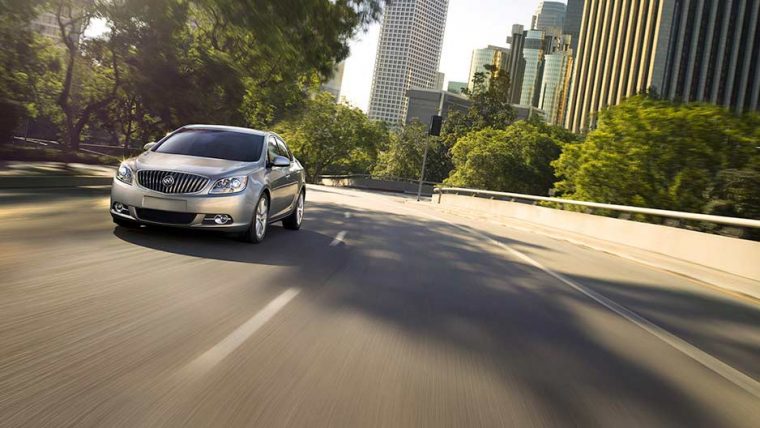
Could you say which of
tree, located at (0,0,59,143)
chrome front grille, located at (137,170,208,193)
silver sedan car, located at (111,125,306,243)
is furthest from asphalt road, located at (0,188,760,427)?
tree, located at (0,0,59,143)

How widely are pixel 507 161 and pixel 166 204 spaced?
168 feet

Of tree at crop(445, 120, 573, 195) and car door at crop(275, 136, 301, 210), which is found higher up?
tree at crop(445, 120, 573, 195)

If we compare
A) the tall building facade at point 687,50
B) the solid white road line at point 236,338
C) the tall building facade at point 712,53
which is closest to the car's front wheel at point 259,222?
the solid white road line at point 236,338

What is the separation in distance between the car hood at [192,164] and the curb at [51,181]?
6.53 meters

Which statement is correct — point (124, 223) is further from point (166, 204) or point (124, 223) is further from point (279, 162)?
point (279, 162)

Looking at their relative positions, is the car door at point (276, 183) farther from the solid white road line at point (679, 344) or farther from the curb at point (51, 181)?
the curb at point (51, 181)

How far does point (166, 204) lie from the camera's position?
812 cm

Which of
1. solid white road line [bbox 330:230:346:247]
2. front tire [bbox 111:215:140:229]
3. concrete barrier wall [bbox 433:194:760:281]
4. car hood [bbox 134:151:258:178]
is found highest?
car hood [bbox 134:151:258:178]

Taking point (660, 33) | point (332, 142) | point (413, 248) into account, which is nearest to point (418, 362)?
point (413, 248)

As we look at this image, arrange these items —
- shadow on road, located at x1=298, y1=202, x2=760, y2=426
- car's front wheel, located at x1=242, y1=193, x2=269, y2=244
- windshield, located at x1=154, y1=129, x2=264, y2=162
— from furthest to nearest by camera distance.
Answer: windshield, located at x1=154, y1=129, x2=264, y2=162 < car's front wheel, located at x1=242, y1=193, x2=269, y2=244 < shadow on road, located at x1=298, y1=202, x2=760, y2=426

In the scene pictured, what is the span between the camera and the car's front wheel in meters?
9.02

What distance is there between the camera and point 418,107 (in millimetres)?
191875

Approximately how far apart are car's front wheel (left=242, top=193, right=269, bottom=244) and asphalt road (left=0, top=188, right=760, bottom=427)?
0.79ft

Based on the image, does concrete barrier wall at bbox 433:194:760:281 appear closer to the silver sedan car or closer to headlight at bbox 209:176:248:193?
the silver sedan car
